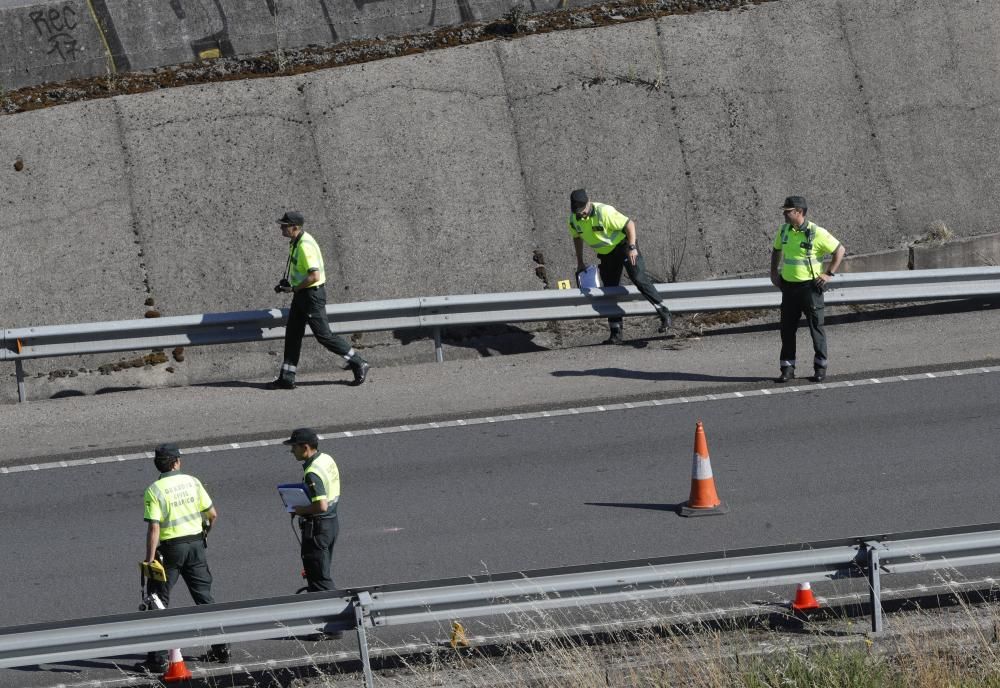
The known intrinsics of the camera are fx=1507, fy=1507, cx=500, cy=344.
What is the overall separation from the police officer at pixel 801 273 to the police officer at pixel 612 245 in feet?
5.23

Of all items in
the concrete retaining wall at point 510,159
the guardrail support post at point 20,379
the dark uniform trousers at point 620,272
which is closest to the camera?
the guardrail support post at point 20,379

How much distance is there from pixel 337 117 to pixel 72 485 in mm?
6499

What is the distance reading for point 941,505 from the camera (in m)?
11.0

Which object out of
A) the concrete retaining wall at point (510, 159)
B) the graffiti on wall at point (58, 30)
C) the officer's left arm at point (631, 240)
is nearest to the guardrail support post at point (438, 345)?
the concrete retaining wall at point (510, 159)

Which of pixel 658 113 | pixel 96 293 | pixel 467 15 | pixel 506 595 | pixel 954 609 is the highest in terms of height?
pixel 467 15

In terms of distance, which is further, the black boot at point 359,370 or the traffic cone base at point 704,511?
the black boot at point 359,370

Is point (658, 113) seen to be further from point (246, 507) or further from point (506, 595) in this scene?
point (506, 595)

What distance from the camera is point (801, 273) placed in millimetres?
13805

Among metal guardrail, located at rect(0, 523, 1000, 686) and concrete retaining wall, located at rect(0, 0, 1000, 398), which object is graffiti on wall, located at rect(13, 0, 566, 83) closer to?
concrete retaining wall, located at rect(0, 0, 1000, 398)

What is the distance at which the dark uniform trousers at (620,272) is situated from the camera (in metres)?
15.1

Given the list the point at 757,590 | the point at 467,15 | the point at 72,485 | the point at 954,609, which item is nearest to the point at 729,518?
the point at 757,590

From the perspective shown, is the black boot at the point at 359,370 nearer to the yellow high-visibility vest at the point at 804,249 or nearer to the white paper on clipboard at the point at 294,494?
the yellow high-visibility vest at the point at 804,249

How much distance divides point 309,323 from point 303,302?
222 mm

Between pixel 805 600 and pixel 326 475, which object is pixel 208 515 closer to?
pixel 326 475
